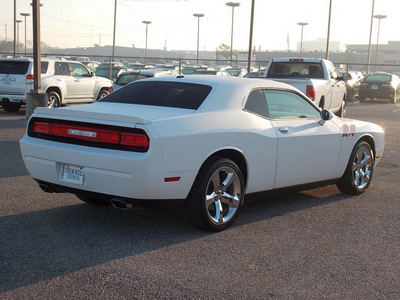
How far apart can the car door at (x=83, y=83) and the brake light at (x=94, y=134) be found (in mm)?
13124

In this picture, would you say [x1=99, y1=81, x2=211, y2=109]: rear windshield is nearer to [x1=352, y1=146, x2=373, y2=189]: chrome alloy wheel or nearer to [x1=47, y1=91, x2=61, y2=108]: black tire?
[x1=352, y1=146, x2=373, y2=189]: chrome alloy wheel

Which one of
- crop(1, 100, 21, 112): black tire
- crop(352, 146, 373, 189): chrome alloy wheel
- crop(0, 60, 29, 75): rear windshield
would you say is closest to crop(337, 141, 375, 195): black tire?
crop(352, 146, 373, 189): chrome alloy wheel

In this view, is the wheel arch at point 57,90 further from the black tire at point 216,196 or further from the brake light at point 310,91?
the black tire at point 216,196

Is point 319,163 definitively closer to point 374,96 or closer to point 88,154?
point 88,154

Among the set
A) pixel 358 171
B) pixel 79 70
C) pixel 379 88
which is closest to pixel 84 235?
pixel 358 171

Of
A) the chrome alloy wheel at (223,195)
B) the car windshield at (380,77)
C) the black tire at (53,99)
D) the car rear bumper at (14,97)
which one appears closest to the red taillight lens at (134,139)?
the chrome alloy wheel at (223,195)

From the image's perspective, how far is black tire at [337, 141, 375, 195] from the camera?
7438mm

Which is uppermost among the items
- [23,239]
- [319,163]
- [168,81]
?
[168,81]

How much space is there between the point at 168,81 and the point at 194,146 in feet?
5.05

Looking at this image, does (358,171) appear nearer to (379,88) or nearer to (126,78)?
(126,78)

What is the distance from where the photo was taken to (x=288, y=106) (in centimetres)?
676

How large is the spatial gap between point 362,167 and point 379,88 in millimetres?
24298

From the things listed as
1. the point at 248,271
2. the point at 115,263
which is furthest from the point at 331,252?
the point at 115,263

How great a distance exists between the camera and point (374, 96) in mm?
30797
